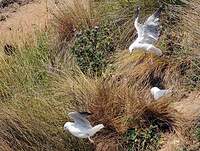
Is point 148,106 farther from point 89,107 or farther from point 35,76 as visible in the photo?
point 35,76

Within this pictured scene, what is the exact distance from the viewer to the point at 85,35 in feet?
19.4

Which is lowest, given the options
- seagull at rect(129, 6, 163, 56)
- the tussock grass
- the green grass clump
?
the tussock grass

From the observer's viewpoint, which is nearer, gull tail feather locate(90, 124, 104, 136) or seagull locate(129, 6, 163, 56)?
gull tail feather locate(90, 124, 104, 136)

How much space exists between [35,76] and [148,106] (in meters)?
1.21

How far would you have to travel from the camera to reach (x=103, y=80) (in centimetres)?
506

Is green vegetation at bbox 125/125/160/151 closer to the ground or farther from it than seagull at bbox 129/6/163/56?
closer to the ground

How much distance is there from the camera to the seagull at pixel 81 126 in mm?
4535

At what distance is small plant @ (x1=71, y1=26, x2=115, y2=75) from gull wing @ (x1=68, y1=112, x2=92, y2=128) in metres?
0.84

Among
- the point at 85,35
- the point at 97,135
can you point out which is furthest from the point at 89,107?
the point at 85,35

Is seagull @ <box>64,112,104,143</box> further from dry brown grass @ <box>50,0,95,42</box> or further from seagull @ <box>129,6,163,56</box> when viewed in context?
dry brown grass @ <box>50,0,95,42</box>

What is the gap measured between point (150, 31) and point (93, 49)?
0.78m

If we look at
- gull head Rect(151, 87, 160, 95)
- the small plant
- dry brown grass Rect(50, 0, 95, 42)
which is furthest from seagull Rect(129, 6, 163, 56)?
dry brown grass Rect(50, 0, 95, 42)

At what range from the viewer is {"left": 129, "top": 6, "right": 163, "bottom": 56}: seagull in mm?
5074

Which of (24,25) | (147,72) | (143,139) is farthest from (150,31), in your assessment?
(24,25)
